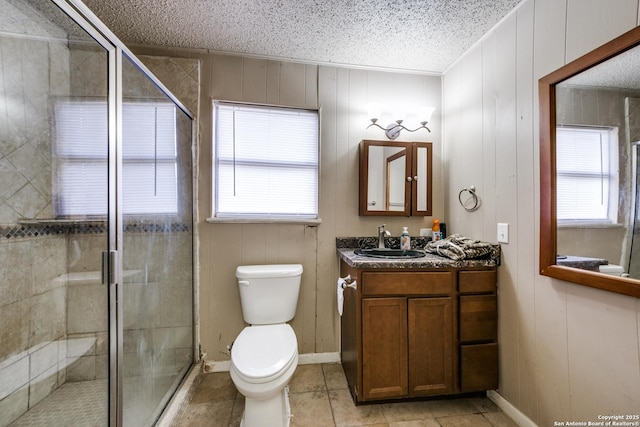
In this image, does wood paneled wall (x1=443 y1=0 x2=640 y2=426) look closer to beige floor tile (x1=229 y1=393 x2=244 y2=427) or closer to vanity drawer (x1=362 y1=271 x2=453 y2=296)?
vanity drawer (x1=362 y1=271 x2=453 y2=296)

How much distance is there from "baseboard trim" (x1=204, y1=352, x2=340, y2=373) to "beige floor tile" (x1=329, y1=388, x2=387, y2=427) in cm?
36

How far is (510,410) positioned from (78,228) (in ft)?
8.42

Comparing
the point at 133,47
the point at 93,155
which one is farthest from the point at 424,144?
the point at 133,47

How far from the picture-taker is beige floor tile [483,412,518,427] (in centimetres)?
135

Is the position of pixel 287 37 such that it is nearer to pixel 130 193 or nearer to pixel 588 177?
pixel 130 193

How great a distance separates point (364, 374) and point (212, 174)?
1639 millimetres

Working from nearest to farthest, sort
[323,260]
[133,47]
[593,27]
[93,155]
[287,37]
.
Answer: [593,27] < [93,155] < [287,37] < [133,47] < [323,260]

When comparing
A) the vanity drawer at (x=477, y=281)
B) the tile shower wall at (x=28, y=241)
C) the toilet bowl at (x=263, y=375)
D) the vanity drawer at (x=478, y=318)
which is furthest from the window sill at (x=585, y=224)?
the tile shower wall at (x=28, y=241)

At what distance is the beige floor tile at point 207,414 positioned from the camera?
1362 millimetres

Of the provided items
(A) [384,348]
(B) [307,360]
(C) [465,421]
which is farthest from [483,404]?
(B) [307,360]

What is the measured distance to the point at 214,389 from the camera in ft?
5.35

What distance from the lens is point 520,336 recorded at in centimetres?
137

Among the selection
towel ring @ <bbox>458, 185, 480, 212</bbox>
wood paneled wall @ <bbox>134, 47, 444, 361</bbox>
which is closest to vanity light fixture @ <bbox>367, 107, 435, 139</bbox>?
wood paneled wall @ <bbox>134, 47, 444, 361</bbox>

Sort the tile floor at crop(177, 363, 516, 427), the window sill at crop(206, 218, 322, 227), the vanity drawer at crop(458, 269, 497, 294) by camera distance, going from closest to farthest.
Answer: the tile floor at crop(177, 363, 516, 427), the vanity drawer at crop(458, 269, 497, 294), the window sill at crop(206, 218, 322, 227)
